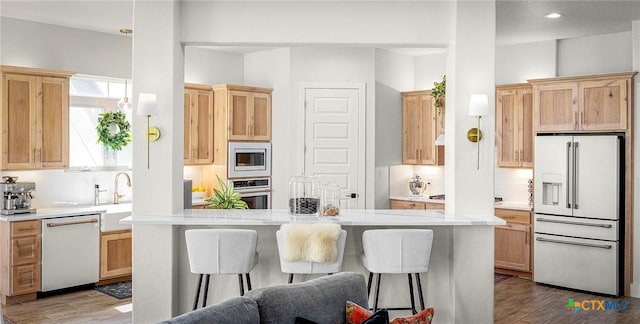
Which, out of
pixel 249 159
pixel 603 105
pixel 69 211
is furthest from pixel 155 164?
pixel 603 105

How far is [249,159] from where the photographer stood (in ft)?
24.3

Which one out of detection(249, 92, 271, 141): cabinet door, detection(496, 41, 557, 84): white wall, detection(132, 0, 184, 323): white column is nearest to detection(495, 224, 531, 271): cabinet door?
detection(496, 41, 557, 84): white wall

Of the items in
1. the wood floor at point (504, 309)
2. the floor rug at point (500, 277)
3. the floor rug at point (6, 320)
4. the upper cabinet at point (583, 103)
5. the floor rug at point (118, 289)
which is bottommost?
the floor rug at point (6, 320)

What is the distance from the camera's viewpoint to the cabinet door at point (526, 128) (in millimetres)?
6749

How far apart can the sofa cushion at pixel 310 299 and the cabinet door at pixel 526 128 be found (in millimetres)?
4595

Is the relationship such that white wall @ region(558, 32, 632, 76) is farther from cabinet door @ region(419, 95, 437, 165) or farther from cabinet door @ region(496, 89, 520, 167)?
cabinet door @ region(419, 95, 437, 165)

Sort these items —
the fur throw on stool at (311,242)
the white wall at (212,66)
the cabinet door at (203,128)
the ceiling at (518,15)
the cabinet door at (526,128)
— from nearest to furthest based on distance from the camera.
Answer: the fur throw on stool at (311,242)
the ceiling at (518,15)
the cabinet door at (526,128)
the cabinet door at (203,128)
the white wall at (212,66)

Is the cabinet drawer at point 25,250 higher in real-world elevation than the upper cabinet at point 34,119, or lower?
lower

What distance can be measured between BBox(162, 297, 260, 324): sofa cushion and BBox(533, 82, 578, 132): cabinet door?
4.93 meters

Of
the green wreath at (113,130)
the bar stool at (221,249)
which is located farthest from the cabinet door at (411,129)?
the bar stool at (221,249)

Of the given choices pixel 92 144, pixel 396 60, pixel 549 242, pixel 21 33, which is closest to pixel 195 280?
pixel 92 144

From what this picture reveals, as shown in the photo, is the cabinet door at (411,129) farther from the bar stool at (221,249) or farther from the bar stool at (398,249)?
the bar stool at (221,249)

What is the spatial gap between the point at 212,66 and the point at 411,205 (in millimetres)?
3233

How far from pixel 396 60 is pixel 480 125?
10.9 feet
